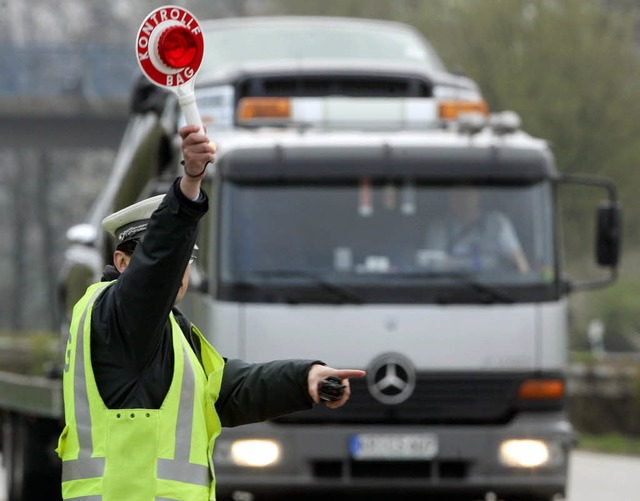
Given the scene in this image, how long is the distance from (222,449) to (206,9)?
148 ft

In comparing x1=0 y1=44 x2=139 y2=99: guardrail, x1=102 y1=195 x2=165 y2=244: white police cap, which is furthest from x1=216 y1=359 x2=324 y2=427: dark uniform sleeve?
x1=0 y1=44 x2=139 y2=99: guardrail

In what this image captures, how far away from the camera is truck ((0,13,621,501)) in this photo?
10266 millimetres

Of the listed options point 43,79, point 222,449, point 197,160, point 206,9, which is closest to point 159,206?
point 197,160

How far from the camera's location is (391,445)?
10305mm

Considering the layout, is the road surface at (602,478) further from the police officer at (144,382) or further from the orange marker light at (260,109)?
the police officer at (144,382)

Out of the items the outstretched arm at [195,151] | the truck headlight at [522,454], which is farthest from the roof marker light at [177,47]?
the truck headlight at [522,454]

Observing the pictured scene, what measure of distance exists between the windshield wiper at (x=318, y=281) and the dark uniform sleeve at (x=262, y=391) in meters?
5.30

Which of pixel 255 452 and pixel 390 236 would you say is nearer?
pixel 255 452

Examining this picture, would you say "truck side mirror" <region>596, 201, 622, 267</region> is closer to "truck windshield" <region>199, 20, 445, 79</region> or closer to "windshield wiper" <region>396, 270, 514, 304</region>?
"windshield wiper" <region>396, 270, 514, 304</region>

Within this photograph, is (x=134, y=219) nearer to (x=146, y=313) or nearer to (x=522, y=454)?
(x=146, y=313)

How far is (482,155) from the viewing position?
10.8 meters

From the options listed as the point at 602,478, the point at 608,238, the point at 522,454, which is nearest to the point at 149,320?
the point at 522,454

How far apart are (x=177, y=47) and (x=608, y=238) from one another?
7034 millimetres

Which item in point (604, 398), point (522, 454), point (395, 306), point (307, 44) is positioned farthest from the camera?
point (604, 398)
